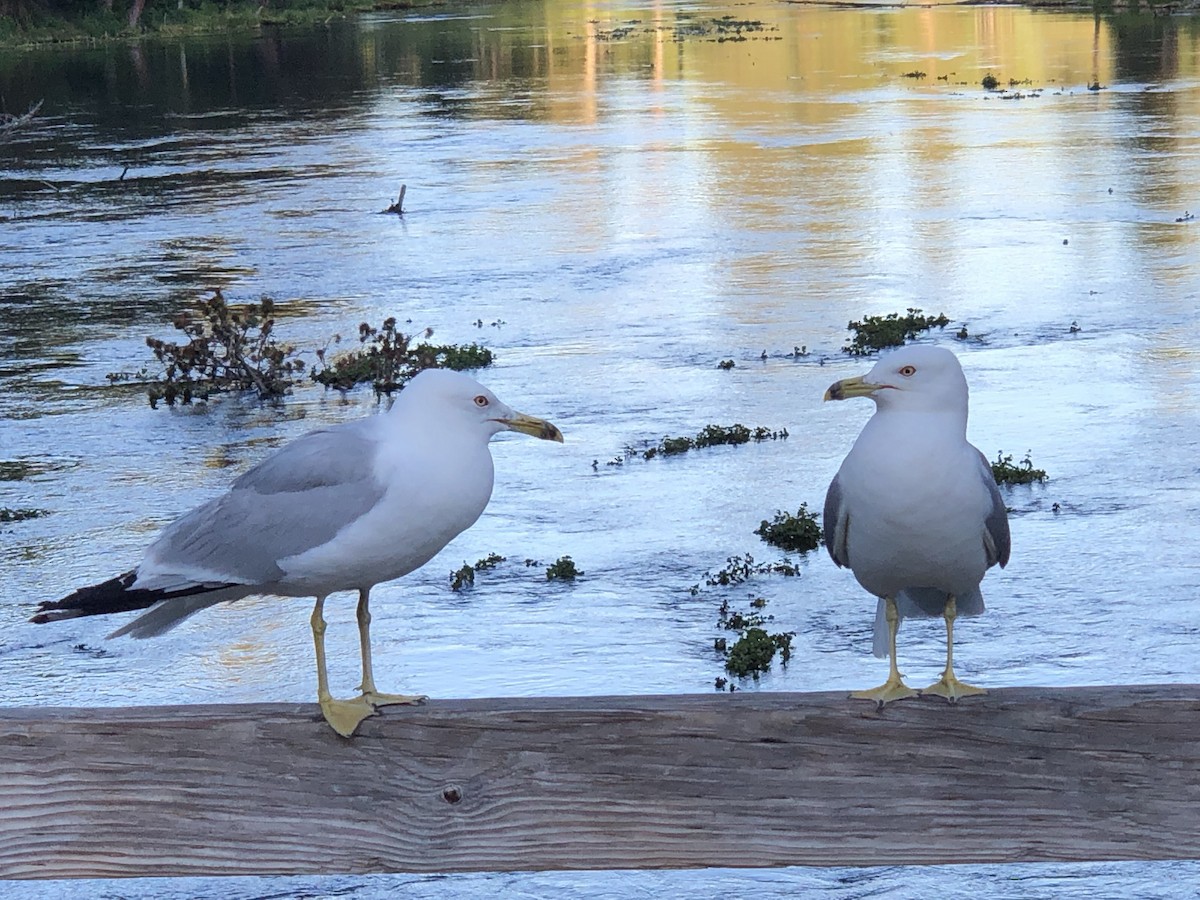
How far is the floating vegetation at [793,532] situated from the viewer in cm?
945

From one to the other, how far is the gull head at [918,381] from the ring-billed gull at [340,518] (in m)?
0.74

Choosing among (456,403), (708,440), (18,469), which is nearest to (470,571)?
(708,440)

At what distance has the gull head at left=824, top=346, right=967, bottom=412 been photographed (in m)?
3.62

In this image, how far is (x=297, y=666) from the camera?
797cm

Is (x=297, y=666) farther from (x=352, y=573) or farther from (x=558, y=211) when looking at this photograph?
(x=558, y=211)

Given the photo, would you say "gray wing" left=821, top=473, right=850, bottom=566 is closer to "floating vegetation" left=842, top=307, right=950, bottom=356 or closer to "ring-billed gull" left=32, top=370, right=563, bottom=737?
"ring-billed gull" left=32, top=370, right=563, bottom=737

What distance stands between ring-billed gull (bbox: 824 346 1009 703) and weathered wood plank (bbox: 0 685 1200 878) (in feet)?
2.76

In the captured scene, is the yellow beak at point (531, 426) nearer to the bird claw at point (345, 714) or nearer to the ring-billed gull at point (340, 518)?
the ring-billed gull at point (340, 518)

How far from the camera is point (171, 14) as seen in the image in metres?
74.5

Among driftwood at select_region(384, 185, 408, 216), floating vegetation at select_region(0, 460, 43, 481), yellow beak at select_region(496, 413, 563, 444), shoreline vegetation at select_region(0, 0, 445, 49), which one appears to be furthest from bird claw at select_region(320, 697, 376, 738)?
shoreline vegetation at select_region(0, 0, 445, 49)

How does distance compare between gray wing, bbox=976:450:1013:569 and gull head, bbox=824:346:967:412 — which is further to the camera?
gray wing, bbox=976:450:1013:569

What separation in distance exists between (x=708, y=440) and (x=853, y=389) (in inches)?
306

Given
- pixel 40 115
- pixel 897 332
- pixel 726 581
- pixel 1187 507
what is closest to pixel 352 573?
pixel 726 581

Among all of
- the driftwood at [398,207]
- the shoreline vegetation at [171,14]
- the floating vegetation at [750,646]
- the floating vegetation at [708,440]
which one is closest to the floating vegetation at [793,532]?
the floating vegetation at [750,646]
